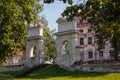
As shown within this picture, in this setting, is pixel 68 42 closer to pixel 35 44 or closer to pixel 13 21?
pixel 35 44

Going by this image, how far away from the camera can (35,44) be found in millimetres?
36625

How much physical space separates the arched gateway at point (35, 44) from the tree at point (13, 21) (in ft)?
16.5

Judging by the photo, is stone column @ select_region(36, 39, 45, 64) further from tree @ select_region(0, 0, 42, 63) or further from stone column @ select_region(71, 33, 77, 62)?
stone column @ select_region(71, 33, 77, 62)

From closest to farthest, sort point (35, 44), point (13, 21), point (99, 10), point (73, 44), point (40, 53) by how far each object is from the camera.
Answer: point (99, 10)
point (13, 21)
point (73, 44)
point (40, 53)
point (35, 44)

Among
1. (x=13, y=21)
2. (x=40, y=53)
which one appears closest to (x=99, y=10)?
(x=13, y=21)

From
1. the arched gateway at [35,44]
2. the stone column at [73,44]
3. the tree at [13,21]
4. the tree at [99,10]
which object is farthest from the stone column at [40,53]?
the tree at [99,10]

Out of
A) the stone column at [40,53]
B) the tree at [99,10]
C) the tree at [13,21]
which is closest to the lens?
the tree at [99,10]

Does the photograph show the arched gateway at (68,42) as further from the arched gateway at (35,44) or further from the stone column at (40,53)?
the arched gateway at (35,44)

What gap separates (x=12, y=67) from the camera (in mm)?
37500

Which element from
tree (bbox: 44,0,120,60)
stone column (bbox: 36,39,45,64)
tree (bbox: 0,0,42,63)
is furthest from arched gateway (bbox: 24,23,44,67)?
tree (bbox: 44,0,120,60)

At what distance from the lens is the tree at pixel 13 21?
27.4 m

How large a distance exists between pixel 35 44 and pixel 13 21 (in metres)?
9.04

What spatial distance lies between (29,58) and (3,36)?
959 cm

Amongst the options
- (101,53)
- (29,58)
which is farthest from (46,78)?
(101,53)
